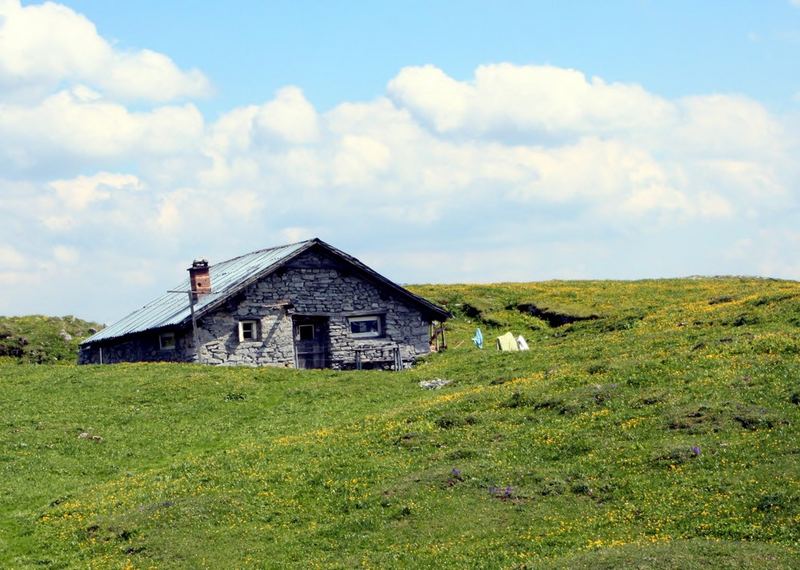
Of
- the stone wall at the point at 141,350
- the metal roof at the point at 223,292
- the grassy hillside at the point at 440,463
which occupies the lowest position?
the grassy hillside at the point at 440,463

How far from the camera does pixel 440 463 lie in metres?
29.2

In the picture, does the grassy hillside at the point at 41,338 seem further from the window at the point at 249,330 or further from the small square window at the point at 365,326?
the small square window at the point at 365,326

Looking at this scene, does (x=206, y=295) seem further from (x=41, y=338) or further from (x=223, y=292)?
(x=41, y=338)

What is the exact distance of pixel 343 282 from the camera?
183 feet

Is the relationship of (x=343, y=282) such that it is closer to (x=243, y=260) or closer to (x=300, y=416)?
(x=243, y=260)

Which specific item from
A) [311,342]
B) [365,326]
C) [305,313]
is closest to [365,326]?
[365,326]

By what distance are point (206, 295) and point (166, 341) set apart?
337 centimetres

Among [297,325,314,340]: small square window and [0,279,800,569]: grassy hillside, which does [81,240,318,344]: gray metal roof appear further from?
[0,279,800,569]: grassy hillside

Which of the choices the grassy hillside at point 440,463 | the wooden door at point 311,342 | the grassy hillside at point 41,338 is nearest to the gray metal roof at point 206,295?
the wooden door at point 311,342

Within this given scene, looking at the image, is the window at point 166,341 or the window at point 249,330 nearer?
the window at point 249,330

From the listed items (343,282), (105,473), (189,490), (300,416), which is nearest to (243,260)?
(343,282)

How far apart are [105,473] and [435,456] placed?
1176cm

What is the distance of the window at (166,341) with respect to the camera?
181ft

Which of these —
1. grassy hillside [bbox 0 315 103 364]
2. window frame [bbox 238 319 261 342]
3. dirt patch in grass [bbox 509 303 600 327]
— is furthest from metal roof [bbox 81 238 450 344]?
dirt patch in grass [bbox 509 303 600 327]
